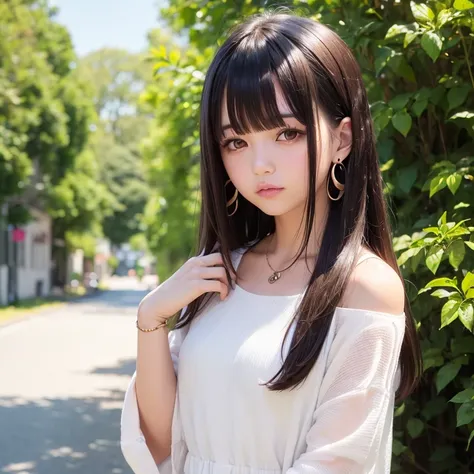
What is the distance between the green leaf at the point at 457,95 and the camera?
107 inches

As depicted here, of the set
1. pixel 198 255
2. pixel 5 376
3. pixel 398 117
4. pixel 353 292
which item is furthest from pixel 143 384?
pixel 5 376

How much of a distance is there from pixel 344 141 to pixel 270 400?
21.9 inches

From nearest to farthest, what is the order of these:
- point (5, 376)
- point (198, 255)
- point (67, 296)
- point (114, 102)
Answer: point (198, 255) < point (5, 376) < point (67, 296) < point (114, 102)

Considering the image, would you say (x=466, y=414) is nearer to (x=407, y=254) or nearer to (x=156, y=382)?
(x=407, y=254)

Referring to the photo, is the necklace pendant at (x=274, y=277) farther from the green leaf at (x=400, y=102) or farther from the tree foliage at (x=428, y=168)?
the green leaf at (x=400, y=102)

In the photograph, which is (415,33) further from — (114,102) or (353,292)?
(114,102)

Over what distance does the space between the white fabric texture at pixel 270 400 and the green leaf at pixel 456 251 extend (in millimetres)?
777

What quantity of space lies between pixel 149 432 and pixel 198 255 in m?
0.42

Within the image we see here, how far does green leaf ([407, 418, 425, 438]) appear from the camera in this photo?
9.27 feet

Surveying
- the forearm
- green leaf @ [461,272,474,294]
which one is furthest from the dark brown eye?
green leaf @ [461,272,474,294]

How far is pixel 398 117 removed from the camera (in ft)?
8.98

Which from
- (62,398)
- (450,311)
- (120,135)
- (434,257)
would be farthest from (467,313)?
(120,135)

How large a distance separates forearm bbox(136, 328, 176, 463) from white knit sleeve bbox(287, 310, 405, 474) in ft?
1.16

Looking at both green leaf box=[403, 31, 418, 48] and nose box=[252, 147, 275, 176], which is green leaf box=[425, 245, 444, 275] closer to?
green leaf box=[403, 31, 418, 48]
